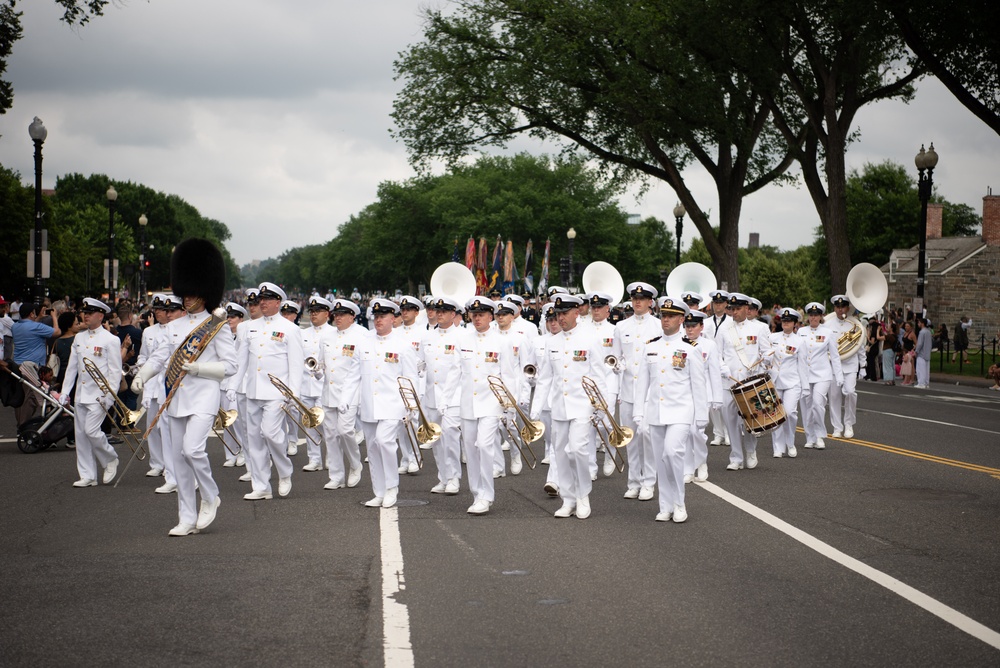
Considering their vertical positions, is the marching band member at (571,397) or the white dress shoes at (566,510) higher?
the marching band member at (571,397)

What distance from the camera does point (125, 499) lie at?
37.5 feet

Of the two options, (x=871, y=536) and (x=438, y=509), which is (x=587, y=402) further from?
(x=871, y=536)

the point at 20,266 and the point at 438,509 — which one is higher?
the point at 20,266

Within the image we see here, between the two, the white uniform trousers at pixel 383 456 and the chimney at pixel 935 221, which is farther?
the chimney at pixel 935 221

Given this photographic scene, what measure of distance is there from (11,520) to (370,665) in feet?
17.7

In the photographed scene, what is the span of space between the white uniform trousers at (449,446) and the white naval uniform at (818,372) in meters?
6.20

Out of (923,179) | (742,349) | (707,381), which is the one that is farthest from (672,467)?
(923,179)

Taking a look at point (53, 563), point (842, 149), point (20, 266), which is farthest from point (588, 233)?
point (53, 563)

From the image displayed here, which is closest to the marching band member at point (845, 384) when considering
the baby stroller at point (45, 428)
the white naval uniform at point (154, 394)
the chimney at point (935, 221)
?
the white naval uniform at point (154, 394)

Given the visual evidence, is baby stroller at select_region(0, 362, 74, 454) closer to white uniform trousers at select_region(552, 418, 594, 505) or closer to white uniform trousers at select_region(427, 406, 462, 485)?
white uniform trousers at select_region(427, 406, 462, 485)

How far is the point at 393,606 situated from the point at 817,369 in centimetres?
1072

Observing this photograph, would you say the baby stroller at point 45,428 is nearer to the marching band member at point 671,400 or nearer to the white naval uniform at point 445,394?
the white naval uniform at point 445,394

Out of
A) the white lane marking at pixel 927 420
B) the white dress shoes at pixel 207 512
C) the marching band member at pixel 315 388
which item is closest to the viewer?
the white dress shoes at pixel 207 512

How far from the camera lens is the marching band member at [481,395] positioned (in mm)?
10812
